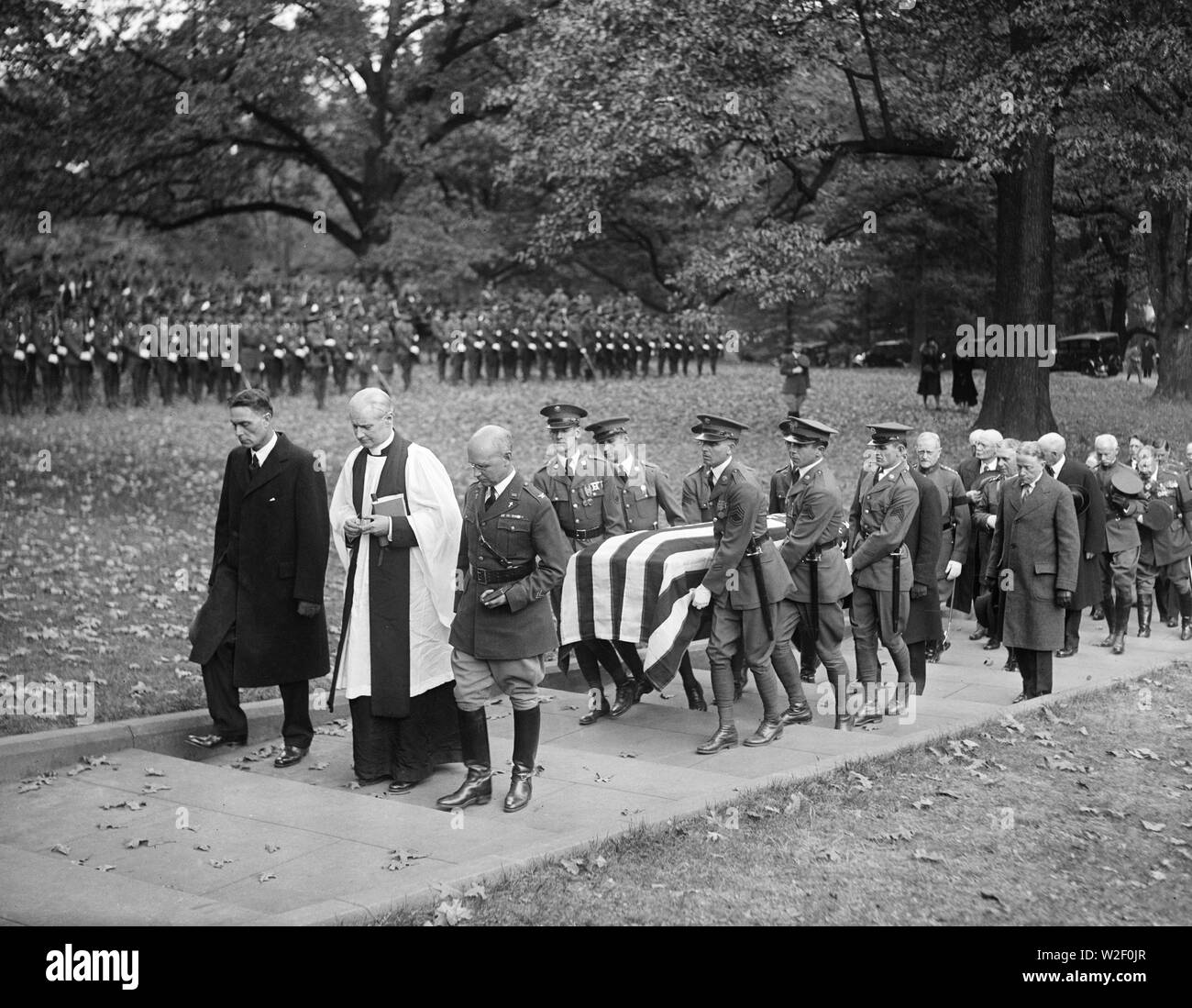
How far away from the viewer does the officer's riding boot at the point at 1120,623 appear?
479 inches

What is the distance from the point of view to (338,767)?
26.6 feet

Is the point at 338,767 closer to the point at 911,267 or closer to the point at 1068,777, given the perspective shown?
the point at 1068,777

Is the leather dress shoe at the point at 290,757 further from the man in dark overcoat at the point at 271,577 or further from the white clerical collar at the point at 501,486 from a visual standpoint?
the white clerical collar at the point at 501,486

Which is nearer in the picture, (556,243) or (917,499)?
(917,499)

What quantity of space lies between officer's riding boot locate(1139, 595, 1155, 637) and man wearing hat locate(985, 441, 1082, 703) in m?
3.69

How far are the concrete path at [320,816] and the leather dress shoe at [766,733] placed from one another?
3.9 inches

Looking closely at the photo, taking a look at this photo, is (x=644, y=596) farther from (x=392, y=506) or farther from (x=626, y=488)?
(x=392, y=506)

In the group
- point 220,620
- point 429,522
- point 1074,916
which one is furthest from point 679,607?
point 1074,916

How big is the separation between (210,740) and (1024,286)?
16287mm

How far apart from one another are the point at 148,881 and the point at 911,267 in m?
41.5

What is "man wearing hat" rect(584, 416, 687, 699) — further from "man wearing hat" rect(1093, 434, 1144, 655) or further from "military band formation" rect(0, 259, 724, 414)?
"military band formation" rect(0, 259, 724, 414)

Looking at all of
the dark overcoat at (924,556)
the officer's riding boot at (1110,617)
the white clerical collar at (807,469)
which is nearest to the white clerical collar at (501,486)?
the white clerical collar at (807,469)

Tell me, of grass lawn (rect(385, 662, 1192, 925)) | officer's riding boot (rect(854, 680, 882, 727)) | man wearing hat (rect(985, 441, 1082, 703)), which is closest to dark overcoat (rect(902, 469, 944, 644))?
man wearing hat (rect(985, 441, 1082, 703))

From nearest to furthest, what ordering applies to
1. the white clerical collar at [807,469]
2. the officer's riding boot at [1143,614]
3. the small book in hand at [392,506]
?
the small book in hand at [392,506]
the white clerical collar at [807,469]
the officer's riding boot at [1143,614]
